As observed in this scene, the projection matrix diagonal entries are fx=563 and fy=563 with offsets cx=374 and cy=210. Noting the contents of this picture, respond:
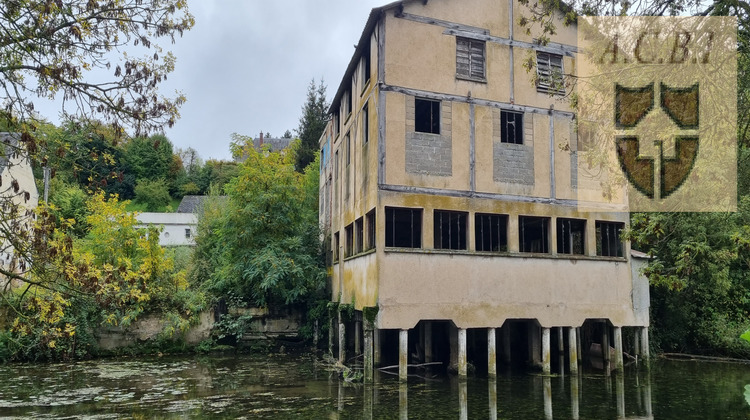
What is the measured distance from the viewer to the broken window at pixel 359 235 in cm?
1884

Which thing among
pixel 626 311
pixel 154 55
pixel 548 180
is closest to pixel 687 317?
pixel 626 311

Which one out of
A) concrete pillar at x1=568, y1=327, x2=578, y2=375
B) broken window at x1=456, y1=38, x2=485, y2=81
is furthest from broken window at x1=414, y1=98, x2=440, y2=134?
concrete pillar at x1=568, y1=327, x2=578, y2=375

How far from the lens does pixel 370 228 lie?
1739 centimetres

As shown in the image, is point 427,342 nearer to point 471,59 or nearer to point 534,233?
point 534,233

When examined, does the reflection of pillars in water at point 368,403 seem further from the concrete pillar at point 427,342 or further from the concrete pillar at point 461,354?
the concrete pillar at point 427,342

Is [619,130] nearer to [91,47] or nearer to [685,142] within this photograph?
[685,142]

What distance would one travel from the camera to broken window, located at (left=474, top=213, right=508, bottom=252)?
17.6m

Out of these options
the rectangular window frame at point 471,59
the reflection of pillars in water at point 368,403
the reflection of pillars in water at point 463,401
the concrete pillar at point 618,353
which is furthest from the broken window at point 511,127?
the reflection of pillars in water at point 368,403

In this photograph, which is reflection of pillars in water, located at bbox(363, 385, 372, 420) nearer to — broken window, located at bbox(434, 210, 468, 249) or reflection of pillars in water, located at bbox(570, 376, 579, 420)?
reflection of pillars in water, located at bbox(570, 376, 579, 420)

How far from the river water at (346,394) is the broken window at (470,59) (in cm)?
931

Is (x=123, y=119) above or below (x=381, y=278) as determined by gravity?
above

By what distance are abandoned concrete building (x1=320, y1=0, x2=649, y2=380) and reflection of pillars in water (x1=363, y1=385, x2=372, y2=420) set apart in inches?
40.3

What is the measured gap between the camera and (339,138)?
77.5 feet

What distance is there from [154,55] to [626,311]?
55.7 ft
